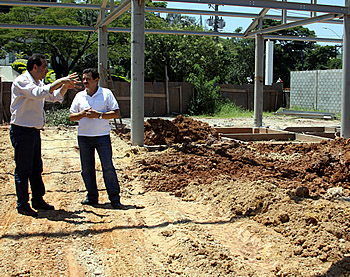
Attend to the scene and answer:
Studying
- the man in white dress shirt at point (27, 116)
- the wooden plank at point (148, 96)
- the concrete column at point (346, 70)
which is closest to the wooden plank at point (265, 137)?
the concrete column at point (346, 70)

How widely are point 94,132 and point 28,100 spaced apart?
91 cm

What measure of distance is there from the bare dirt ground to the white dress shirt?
1149 mm

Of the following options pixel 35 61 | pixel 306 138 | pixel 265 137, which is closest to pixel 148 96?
pixel 265 137

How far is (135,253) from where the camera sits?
418 cm

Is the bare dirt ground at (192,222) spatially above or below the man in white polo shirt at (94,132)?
below

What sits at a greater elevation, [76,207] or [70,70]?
[70,70]

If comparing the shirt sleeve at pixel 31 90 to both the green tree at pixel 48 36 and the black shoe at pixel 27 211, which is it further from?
the green tree at pixel 48 36

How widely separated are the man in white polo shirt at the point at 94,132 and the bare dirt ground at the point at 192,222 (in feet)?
0.88

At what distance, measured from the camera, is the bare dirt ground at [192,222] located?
3900 millimetres

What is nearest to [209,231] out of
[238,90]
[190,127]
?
[190,127]

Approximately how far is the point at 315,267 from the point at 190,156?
5.06 meters

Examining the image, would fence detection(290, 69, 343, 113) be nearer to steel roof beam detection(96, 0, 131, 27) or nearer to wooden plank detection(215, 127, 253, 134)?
wooden plank detection(215, 127, 253, 134)

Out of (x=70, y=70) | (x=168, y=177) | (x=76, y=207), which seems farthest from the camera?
(x=70, y=70)

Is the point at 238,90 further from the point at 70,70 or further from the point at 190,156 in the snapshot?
the point at 190,156
